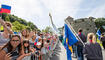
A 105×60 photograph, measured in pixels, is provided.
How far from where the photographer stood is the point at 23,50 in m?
2.45

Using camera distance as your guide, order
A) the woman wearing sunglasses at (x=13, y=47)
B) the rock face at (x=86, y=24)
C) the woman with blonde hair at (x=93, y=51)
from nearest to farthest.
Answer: the woman wearing sunglasses at (x=13, y=47) → the woman with blonde hair at (x=93, y=51) → the rock face at (x=86, y=24)

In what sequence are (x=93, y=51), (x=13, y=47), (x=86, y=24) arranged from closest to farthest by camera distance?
(x=13, y=47) < (x=93, y=51) < (x=86, y=24)

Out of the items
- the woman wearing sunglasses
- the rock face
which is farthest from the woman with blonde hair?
the rock face

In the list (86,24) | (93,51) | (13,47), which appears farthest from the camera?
(86,24)

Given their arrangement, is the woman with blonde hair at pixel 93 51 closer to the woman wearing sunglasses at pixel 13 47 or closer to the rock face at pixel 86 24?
the woman wearing sunglasses at pixel 13 47

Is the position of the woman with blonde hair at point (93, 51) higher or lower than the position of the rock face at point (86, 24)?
lower

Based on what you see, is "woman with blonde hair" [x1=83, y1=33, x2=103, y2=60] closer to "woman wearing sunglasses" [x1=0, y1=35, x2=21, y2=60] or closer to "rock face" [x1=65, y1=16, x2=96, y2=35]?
"woman wearing sunglasses" [x1=0, y1=35, x2=21, y2=60]

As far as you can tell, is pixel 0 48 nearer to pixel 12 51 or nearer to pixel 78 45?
pixel 12 51

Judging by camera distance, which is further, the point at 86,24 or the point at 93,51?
the point at 86,24

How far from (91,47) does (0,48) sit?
2403mm

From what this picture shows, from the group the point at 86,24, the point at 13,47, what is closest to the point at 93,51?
the point at 13,47

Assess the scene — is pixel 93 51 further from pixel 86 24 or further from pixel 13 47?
pixel 86 24

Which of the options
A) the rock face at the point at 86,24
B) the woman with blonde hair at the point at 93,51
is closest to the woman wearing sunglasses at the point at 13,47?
the woman with blonde hair at the point at 93,51

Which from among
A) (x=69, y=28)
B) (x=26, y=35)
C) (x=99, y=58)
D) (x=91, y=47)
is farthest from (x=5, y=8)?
(x=99, y=58)
